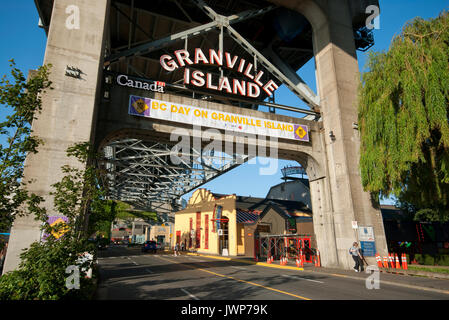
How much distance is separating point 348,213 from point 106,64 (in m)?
18.6

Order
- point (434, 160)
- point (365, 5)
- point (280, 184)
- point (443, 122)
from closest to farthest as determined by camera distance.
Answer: point (443, 122), point (434, 160), point (365, 5), point (280, 184)

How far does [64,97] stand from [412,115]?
17.2 meters

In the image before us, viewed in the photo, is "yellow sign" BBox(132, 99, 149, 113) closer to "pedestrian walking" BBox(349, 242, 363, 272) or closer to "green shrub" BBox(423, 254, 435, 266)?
"pedestrian walking" BBox(349, 242, 363, 272)

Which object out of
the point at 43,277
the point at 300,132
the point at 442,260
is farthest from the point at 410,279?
the point at 43,277

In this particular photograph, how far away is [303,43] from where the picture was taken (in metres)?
28.5

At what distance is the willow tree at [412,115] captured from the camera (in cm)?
1282

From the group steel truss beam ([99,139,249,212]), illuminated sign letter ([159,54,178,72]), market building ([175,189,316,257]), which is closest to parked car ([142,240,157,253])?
market building ([175,189,316,257])

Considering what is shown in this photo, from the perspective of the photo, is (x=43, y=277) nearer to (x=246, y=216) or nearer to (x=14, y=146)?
(x=14, y=146)

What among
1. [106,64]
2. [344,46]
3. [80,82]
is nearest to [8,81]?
[80,82]

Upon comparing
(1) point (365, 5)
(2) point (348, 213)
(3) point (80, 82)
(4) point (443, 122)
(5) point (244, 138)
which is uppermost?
(1) point (365, 5)

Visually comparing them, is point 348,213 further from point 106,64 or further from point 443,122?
point 106,64

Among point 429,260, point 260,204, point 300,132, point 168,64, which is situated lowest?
point 429,260

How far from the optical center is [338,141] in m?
19.7

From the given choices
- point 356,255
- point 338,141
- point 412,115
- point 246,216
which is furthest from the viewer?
point 246,216
